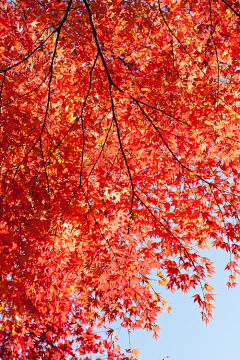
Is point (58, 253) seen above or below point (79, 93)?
below

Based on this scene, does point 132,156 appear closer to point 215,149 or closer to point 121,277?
point 215,149

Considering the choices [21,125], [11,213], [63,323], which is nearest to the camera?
[11,213]

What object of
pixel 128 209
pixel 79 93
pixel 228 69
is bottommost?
pixel 128 209

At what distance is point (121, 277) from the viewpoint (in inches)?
157

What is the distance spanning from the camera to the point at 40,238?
14.5ft

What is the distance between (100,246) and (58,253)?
33.3 inches

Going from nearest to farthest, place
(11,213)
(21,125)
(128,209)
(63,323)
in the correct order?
(11,213) → (21,125) → (128,209) → (63,323)

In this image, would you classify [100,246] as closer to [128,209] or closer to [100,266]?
[100,266]

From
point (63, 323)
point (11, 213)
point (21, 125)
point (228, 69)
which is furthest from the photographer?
point (63, 323)

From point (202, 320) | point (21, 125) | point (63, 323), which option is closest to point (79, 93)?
point (21, 125)

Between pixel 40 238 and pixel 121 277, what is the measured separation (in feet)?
4.77

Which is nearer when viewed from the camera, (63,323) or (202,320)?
(202,320)

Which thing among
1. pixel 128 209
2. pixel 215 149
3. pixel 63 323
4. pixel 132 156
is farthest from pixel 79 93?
pixel 63 323

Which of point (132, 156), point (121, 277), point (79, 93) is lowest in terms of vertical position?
point (121, 277)
